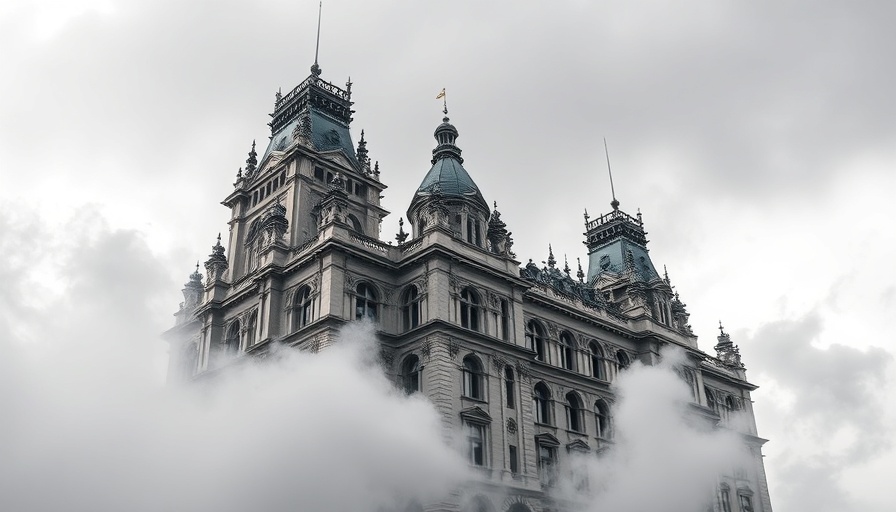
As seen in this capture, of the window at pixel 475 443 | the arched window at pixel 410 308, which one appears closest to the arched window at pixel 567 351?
the window at pixel 475 443

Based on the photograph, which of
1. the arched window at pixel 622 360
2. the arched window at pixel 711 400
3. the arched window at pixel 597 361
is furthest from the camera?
the arched window at pixel 711 400

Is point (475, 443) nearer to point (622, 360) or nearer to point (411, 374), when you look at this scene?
point (411, 374)

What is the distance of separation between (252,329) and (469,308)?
13791 mm

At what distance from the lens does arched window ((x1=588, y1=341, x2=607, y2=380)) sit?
6162 cm

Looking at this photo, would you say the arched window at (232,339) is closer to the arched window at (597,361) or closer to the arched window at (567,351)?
the arched window at (567,351)

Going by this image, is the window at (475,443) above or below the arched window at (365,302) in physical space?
below

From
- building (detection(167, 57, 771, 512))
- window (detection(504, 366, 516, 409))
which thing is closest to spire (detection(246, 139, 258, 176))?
building (detection(167, 57, 771, 512))

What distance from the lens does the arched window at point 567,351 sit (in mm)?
59406

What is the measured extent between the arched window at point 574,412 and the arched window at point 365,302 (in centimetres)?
1570

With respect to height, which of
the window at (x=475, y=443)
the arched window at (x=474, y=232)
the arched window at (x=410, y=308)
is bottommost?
the window at (x=475, y=443)

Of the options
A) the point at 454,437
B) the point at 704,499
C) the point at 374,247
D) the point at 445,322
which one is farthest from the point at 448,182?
the point at 704,499

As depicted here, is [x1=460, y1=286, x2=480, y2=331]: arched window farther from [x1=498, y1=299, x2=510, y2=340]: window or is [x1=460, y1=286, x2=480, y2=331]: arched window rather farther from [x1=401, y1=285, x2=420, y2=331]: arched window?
[x1=401, y1=285, x2=420, y2=331]: arched window

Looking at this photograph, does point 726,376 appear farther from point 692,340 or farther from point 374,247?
point 374,247

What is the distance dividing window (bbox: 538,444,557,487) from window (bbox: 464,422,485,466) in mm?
6811
